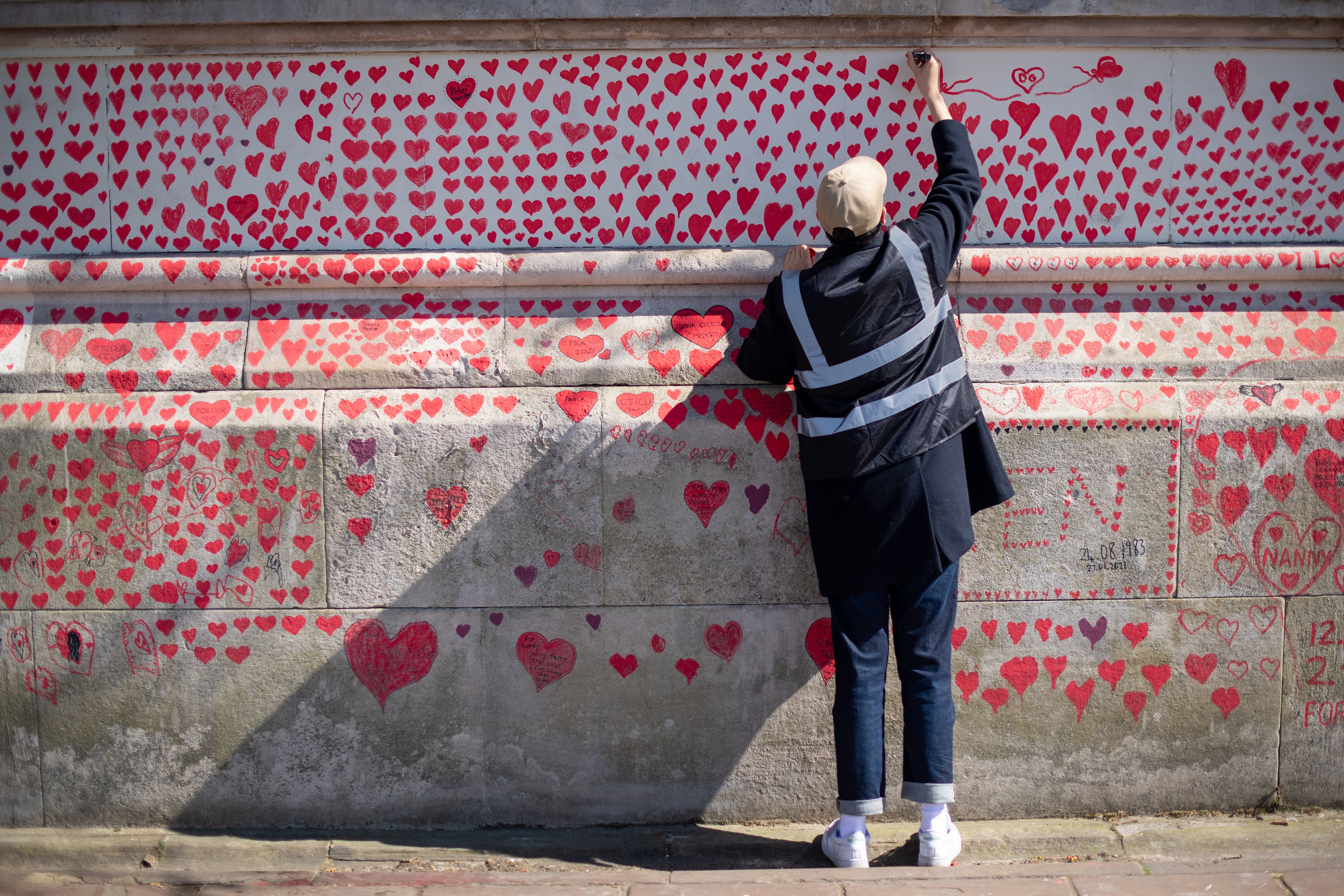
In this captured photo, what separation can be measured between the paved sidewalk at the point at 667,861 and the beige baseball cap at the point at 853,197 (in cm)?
204

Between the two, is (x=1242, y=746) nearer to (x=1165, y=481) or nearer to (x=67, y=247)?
(x=1165, y=481)

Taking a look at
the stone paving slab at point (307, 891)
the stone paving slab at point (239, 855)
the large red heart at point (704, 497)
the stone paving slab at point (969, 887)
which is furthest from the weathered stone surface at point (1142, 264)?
the stone paving slab at point (239, 855)

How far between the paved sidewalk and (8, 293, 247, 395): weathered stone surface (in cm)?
163

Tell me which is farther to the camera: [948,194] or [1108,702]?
[1108,702]

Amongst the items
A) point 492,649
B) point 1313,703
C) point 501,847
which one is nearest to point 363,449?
point 492,649

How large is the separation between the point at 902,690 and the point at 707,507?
893 mm

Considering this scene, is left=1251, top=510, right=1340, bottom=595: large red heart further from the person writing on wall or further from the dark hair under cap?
the dark hair under cap

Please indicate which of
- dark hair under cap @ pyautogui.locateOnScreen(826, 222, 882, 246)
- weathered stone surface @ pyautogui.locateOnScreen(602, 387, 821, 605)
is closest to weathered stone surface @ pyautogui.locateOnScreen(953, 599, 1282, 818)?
weathered stone surface @ pyautogui.locateOnScreen(602, 387, 821, 605)

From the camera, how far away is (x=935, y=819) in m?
2.94

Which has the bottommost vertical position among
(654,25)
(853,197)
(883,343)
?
(883,343)

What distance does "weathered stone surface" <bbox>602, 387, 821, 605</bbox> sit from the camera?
323 cm

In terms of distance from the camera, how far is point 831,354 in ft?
9.23

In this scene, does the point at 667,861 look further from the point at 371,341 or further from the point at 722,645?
the point at 371,341

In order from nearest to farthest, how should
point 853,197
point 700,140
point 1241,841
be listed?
point 853,197, point 1241,841, point 700,140
